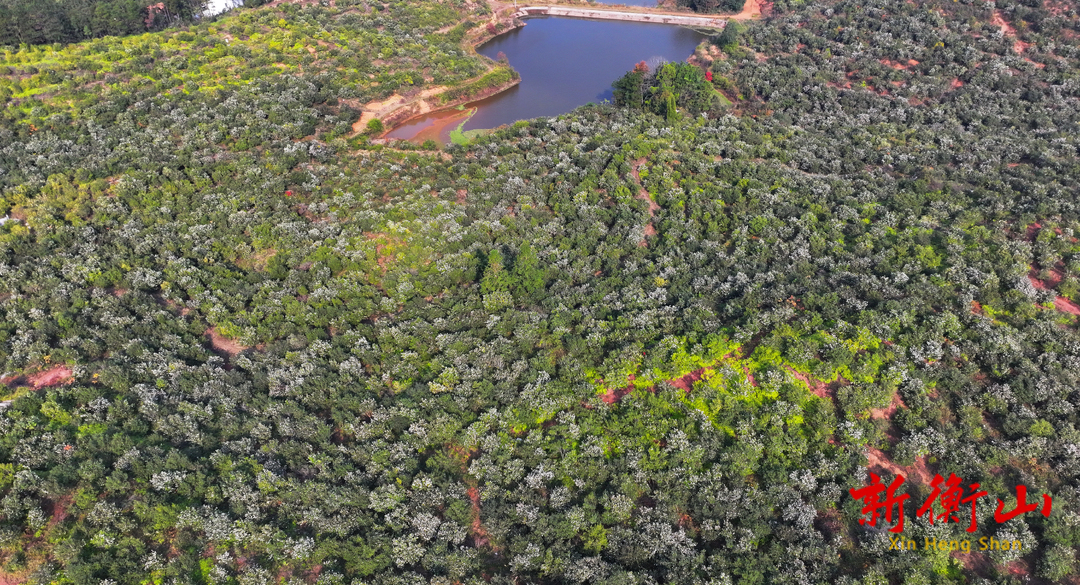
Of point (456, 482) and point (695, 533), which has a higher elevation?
point (456, 482)

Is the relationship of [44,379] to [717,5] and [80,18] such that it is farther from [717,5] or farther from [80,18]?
[717,5]

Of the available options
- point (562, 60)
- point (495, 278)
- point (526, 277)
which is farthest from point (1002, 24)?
point (495, 278)

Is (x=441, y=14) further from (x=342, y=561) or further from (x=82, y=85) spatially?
(x=342, y=561)

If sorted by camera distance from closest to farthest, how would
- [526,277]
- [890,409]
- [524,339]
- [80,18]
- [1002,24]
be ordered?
[890,409] < [524,339] < [526,277] < [1002,24] < [80,18]

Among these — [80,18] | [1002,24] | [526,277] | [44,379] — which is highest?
[80,18]

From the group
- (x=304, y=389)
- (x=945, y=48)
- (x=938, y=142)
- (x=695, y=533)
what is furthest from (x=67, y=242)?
(x=945, y=48)

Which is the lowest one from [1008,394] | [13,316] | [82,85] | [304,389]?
[1008,394]

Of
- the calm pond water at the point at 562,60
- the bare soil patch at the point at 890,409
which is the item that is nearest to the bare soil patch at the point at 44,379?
the calm pond water at the point at 562,60
